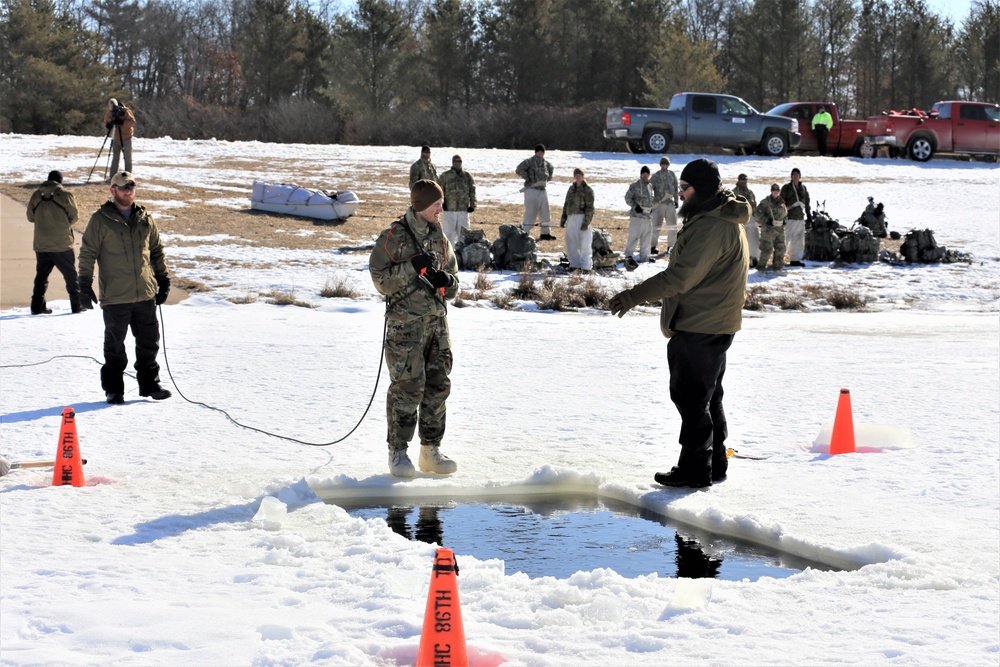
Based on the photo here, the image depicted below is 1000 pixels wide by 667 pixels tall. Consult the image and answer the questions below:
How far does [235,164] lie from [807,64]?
35.6 m

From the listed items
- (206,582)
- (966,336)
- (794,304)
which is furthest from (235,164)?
(206,582)

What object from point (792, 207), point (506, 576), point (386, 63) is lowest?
point (506, 576)

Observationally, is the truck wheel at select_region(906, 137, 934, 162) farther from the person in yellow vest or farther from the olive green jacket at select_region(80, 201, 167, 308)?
the olive green jacket at select_region(80, 201, 167, 308)

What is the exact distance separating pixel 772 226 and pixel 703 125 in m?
13.8

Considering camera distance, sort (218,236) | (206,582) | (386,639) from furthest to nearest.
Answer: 1. (218,236)
2. (206,582)
3. (386,639)

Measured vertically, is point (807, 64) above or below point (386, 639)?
above

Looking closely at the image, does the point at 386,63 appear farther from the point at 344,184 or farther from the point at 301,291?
the point at 301,291

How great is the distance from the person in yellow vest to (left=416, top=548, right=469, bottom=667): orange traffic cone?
108 ft

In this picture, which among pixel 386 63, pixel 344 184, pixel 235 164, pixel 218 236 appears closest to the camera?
pixel 218 236

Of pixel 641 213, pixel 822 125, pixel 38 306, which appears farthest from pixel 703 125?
pixel 38 306

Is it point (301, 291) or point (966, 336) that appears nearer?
point (966, 336)

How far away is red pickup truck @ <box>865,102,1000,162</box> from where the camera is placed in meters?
33.8

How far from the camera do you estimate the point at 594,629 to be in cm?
473

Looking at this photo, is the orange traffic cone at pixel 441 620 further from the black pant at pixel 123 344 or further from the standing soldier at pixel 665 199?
the standing soldier at pixel 665 199
